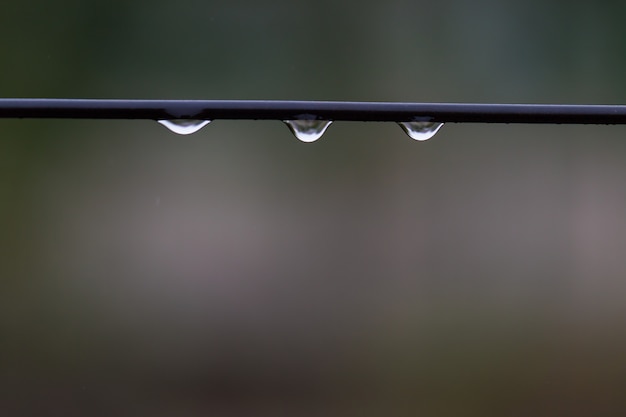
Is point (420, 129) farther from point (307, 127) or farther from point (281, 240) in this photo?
point (281, 240)

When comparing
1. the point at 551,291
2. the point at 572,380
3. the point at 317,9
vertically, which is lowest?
the point at 572,380

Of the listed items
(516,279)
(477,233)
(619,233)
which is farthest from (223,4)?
(619,233)

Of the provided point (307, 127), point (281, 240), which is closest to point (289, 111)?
point (307, 127)

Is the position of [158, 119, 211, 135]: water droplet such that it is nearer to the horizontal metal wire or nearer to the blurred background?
the horizontal metal wire

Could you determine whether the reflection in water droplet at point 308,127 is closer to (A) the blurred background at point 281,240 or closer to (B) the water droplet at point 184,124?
(B) the water droplet at point 184,124

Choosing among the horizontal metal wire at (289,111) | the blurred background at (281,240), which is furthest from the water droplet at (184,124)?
the blurred background at (281,240)

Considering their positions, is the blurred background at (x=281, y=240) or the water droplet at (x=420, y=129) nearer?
the water droplet at (x=420, y=129)

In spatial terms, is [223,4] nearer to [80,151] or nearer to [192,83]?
[192,83]

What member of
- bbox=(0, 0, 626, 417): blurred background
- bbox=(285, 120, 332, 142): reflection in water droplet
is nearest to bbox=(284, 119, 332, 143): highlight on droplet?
bbox=(285, 120, 332, 142): reflection in water droplet
